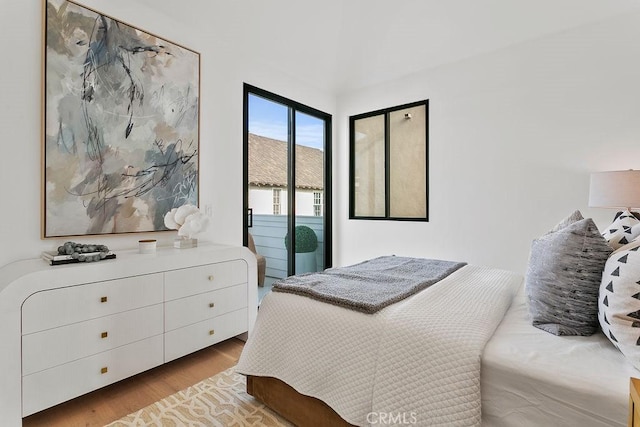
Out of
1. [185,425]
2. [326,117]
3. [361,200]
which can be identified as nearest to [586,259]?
[185,425]

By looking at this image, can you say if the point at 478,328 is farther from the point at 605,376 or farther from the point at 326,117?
the point at 326,117

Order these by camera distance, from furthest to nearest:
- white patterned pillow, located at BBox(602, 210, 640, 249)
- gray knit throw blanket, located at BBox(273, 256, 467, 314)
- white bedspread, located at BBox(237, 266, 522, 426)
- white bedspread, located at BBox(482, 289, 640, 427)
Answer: gray knit throw blanket, located at BBox(273, 256, 467, 314) → white patterned pillow, located at BBox(602, 210, 640, 249) → white bedspread, located at BBox(237, 266, 522, 426) → white bedspread, located at BBox(482, 289, 640, 427)

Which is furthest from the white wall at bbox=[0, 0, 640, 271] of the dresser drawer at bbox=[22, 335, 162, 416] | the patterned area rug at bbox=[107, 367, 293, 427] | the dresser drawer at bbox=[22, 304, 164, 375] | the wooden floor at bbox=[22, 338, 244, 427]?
the patterned area rug at bbox=[107, 367, 293, 427]

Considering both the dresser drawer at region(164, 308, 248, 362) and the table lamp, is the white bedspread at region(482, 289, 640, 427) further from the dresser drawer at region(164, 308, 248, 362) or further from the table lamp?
the dresser drawer at region(164, 308, 248, 362)

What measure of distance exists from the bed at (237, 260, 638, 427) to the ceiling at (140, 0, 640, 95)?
2.54 meters

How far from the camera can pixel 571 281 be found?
1.17 m

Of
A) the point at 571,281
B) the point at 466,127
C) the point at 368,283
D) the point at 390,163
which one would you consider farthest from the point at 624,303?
the point at 390,163

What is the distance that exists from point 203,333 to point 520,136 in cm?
325

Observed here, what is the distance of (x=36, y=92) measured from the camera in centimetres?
194

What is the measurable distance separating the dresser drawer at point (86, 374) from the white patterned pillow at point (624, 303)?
2276 millimetres

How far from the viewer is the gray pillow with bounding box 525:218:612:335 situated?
116 cm

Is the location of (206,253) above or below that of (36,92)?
below

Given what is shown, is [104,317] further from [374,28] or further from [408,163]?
[374,28]

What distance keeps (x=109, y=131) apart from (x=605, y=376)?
284 cm
